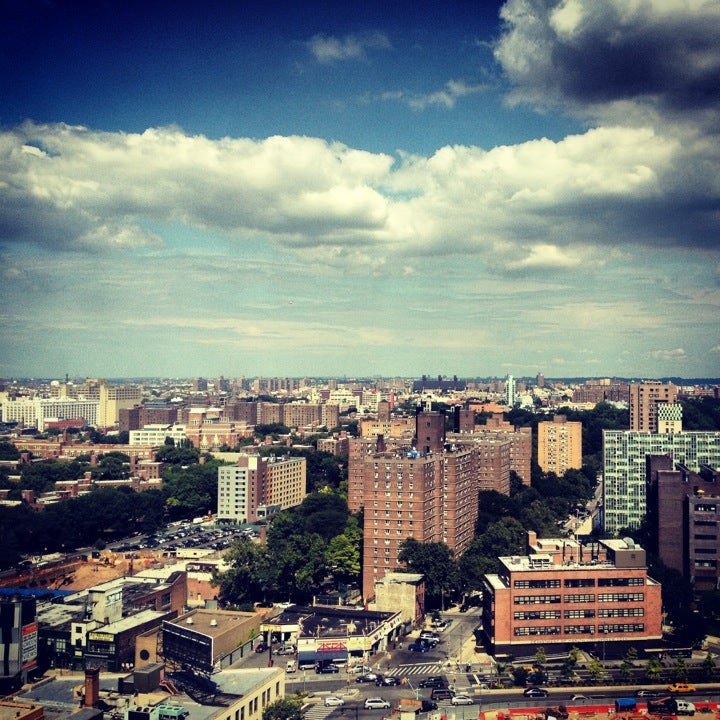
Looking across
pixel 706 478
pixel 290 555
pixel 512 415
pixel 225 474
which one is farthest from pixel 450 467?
pixel 512 415

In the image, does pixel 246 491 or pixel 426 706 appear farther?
pixel 246 491

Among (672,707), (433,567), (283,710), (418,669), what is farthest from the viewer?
(433,567)

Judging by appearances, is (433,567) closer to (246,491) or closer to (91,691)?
(91,691)

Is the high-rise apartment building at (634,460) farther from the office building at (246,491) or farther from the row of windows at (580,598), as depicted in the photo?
the office building at (246,491)

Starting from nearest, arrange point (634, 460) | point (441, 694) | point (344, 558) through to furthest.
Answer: point (441, 694)
point (344, 558)
point (634, 460)

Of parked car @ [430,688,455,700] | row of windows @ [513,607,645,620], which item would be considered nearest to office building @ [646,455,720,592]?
row of windows @ [513,607,645,620]

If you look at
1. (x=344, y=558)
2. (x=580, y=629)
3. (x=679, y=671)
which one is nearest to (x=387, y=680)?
(x=580, y=629)

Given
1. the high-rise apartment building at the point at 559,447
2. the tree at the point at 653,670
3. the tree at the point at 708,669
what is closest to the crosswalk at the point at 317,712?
the tree at the point at 653,670
